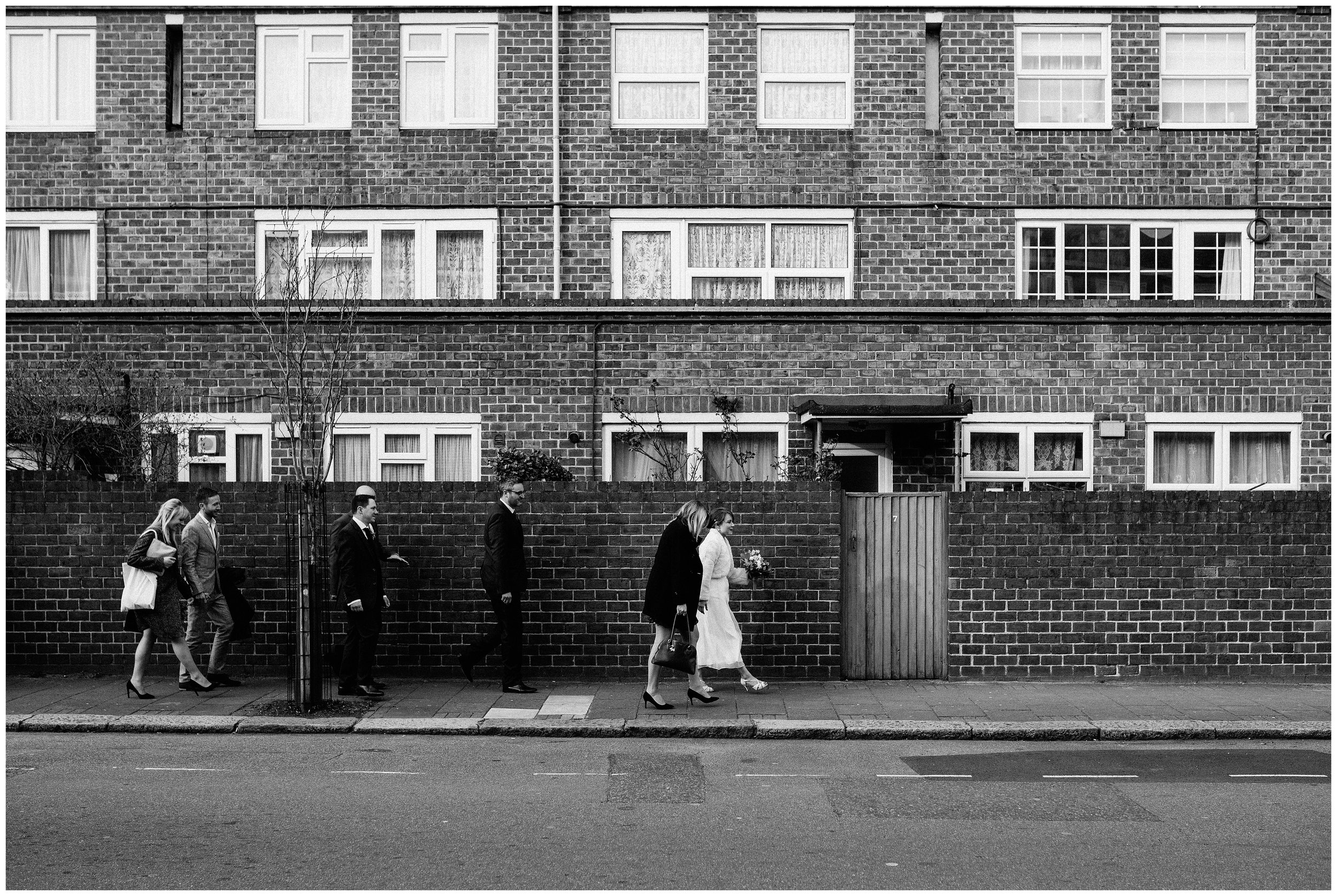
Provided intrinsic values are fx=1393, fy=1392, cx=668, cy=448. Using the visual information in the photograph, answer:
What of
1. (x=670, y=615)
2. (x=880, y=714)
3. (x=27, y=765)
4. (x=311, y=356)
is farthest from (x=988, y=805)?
(x=311, y=356)

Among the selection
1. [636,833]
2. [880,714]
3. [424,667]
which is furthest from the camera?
[424,667]

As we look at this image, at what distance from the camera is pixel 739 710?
39.6 ft

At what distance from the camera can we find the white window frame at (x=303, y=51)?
1877 centimetres

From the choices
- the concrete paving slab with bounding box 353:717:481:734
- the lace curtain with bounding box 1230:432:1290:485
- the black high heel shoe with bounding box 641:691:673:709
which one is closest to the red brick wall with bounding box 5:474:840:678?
the black high heel shoe with bounding box 641:691:673:709

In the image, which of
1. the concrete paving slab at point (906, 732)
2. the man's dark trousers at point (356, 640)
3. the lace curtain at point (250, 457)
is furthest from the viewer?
the lace curtain at point (250, 457)

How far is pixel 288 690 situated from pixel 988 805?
22.7 feet

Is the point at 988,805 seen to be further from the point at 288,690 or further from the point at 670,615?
the point at 288,690

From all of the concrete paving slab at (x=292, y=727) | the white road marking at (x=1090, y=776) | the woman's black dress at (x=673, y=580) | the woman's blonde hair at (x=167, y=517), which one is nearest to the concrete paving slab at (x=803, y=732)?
the woman's black dress at (x=673, y=580)

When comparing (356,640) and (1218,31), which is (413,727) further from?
(1218,31)

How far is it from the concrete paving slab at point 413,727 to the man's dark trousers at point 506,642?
59.0 inches

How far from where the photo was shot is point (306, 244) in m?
18.3

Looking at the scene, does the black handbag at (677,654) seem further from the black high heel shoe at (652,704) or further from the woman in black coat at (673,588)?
the black high heel shoe at (652,704)

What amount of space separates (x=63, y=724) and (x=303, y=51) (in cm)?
1076

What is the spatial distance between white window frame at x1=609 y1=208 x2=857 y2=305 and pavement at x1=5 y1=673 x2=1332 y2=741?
6630mm
